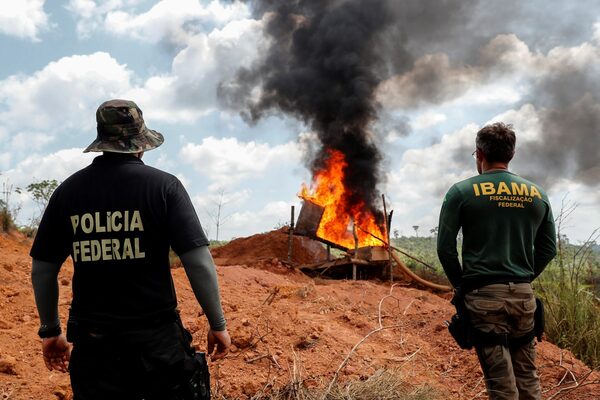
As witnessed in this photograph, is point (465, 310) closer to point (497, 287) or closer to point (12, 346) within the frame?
point (497, 287)

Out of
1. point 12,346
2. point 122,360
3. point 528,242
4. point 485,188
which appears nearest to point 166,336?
point 122,360

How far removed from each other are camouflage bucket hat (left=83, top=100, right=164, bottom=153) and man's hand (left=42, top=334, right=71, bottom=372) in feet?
3.36

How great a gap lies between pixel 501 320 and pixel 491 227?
583mm

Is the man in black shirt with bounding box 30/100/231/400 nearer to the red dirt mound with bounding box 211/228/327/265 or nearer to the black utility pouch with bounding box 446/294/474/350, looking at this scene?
the black utility pouch with bounding box 446/294/474/350

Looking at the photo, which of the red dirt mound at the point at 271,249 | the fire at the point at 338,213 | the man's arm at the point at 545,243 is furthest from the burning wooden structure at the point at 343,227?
the man's arm at the point at 545,243

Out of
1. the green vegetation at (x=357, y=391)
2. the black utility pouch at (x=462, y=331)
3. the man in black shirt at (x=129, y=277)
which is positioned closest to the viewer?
the man in black shirt at (x=129, y=277)

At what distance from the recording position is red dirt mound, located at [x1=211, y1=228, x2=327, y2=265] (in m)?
19.0

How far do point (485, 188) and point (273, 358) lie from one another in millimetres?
2680

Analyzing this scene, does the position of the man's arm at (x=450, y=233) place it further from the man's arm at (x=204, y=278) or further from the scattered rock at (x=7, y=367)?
the scattered rock at (x=7, y=367)

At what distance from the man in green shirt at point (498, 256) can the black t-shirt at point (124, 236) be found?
1.74 metres

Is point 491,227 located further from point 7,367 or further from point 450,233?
point 7,367

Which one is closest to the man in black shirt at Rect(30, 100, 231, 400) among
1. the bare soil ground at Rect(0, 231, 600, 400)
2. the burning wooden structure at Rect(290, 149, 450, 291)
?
the bare soil ground at Rect(0, 231, 600, 400)

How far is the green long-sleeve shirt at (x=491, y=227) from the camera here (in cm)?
347

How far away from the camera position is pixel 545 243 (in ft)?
12.4
